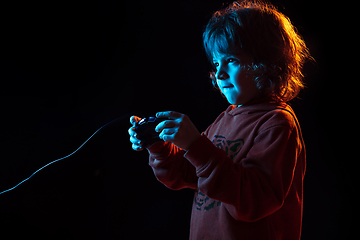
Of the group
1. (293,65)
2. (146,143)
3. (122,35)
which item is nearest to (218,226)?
(146,143)

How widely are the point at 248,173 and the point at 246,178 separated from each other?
0.01 meters

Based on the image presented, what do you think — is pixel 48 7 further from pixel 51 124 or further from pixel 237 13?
pixel 237 13

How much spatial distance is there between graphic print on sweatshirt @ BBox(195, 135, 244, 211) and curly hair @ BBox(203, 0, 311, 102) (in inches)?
6.3

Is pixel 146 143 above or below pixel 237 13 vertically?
below

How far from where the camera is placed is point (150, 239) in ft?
3.59

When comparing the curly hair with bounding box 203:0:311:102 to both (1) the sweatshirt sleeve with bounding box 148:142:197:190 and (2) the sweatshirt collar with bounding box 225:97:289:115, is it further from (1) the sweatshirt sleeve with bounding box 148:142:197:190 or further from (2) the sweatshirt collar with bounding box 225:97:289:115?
(1) the sweatshirt sleeve with bounding box 148:142:197:190

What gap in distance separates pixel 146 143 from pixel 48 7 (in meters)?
0.66

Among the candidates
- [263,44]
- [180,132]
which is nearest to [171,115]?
[180,132]

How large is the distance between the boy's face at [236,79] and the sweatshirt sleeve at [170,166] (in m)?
0.23

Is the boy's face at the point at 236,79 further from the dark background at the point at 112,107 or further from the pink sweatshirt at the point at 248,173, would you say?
the dark background at the point at 112,107

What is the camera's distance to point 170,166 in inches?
26.8

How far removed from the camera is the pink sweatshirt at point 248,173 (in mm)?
441

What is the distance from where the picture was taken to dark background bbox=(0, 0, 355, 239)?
86cm

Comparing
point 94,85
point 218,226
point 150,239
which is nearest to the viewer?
point 218,226
